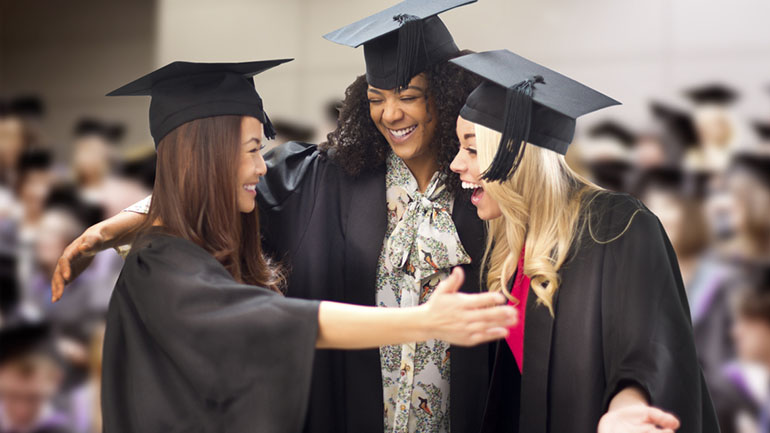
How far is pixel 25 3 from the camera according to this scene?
5.81 metres

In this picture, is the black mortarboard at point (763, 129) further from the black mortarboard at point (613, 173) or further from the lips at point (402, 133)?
the lips at point (402, 133)

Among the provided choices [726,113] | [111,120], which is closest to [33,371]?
[111,120]

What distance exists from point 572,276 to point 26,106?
4.81 metres

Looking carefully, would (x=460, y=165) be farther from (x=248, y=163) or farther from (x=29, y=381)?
(x=29, y=381)

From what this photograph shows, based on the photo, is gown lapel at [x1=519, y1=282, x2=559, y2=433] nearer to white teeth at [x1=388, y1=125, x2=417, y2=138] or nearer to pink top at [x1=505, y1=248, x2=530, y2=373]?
pink top at [x1=505, y1=248, x2=530, y2=373]

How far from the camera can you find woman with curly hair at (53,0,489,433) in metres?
2.18

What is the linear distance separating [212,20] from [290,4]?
581 millimetres

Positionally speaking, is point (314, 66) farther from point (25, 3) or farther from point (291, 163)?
point (291, 163)

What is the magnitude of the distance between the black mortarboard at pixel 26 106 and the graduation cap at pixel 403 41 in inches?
152

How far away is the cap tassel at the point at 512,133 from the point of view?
5.68 ft

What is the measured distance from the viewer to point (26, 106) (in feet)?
17.7

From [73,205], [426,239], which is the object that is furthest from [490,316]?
[73,205]

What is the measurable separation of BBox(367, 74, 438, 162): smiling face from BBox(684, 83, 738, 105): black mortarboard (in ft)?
9.75

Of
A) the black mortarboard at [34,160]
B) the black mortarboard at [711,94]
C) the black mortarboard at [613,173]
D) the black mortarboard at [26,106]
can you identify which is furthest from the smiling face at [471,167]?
the black mortarboard at [26,106]
